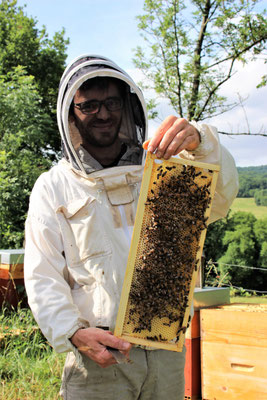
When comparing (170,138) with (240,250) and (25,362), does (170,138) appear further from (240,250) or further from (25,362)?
(240,250)

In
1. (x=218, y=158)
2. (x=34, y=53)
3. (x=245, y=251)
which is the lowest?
(x=245, y=251)

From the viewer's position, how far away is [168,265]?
81.4 inches

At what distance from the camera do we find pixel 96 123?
2438mm

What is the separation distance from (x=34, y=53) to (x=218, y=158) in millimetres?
23687

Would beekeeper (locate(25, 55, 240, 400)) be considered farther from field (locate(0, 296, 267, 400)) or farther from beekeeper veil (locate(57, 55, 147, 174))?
field (locate(0, 296, 267, 400))

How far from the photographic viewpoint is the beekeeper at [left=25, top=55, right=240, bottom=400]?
78.1 inches

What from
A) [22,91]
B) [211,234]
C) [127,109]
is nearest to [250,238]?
[211,234]

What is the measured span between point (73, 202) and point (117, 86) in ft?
2.80

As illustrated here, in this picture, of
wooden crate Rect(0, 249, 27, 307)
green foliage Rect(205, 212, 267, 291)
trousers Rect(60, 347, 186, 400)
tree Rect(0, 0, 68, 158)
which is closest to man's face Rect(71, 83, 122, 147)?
trousers Rect(60, 347, 186, 400)

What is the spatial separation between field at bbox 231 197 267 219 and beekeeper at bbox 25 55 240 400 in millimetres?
14105

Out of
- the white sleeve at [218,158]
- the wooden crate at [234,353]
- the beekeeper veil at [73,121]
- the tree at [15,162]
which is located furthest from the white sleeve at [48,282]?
the tree at [15,162]

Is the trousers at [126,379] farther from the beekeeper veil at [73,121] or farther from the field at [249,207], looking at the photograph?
the field at [249,207]

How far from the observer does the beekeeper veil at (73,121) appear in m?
2.37

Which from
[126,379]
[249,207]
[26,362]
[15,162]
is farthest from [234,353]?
[249,207]
